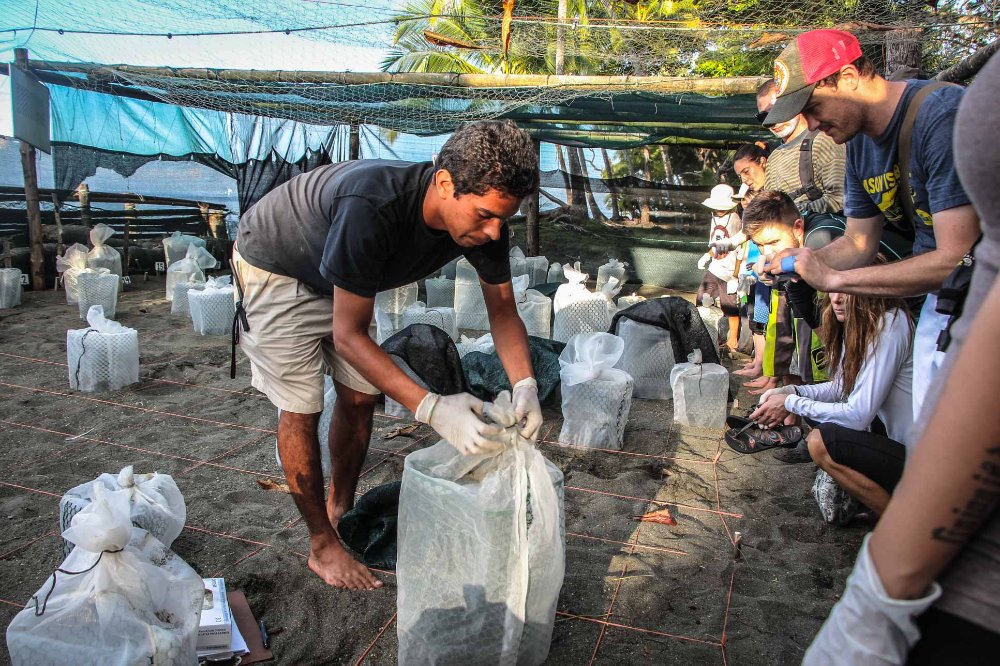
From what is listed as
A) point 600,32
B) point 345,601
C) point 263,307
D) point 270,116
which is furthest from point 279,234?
point 270,116

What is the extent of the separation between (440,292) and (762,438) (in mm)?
3483

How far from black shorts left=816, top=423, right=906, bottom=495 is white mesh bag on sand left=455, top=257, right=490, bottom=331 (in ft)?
12.1

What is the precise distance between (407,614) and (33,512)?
1670 mm

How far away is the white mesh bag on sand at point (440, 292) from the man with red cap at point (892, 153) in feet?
14.0

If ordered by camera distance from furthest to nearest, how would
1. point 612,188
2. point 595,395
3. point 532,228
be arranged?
point 612,188, point 532,228, point 595,395

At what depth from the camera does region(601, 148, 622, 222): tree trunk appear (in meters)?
8.92

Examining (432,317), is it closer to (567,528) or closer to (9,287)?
(567,528)

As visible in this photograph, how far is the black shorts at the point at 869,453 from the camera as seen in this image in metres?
2.04

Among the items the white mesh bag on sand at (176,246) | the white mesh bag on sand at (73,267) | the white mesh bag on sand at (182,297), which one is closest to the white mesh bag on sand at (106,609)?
the white mesh bag on sand at (182,297)

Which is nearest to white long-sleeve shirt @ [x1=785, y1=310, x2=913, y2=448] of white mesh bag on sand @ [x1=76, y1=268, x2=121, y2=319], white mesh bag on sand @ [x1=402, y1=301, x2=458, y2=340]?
white mesh bag on sand @ [x1=402, y1=301, x2=458, y2=340]

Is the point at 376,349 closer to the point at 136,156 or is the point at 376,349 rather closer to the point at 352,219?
the point at 352,219

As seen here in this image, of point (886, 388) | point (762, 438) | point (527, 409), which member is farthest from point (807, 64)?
point (762, 438)

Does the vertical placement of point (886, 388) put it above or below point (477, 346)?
above

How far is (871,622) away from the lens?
28.5 inches
